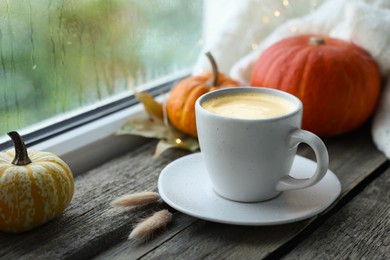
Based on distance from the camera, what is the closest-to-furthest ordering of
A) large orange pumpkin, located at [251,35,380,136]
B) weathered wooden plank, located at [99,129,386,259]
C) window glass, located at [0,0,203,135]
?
weathered wooden plank, located at [99,129,386,259] < window glass, located at [0,0,203,135] < large orange pumpkin, located at [251,35,380,136]

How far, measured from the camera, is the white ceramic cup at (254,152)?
64 centimetres

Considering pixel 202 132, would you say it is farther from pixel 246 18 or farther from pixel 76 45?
pixel 246 18

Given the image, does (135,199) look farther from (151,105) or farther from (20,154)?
(151,105)

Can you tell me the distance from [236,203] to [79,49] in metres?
0.40

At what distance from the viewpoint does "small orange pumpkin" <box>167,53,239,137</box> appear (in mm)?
933

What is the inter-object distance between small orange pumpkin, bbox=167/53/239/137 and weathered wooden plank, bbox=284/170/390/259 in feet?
1.06

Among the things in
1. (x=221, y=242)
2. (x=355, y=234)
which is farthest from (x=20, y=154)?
(x=355, y=234)

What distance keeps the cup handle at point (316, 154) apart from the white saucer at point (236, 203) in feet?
0.10

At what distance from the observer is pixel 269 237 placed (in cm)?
66

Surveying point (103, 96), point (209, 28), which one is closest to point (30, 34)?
point (103, 96)

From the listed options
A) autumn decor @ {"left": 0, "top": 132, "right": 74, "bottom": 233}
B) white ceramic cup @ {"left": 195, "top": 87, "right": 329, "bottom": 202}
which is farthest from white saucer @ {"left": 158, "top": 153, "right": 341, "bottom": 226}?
autumn decor @ {"left": 0, "top": 132, "right": 74, "bottom": 233}

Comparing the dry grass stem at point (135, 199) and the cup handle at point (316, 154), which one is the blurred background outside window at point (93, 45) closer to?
the dry grass stem at point (135, 199)

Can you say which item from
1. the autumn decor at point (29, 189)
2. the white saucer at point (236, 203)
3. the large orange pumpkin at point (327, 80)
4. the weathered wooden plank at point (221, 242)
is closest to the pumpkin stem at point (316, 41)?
the large orange pumpkin at point (327, 80)

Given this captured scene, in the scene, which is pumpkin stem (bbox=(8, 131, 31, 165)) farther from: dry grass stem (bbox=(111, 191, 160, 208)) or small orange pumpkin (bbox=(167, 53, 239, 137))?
small orange pumpkin (bbox=(167, 53, 239, 137))
